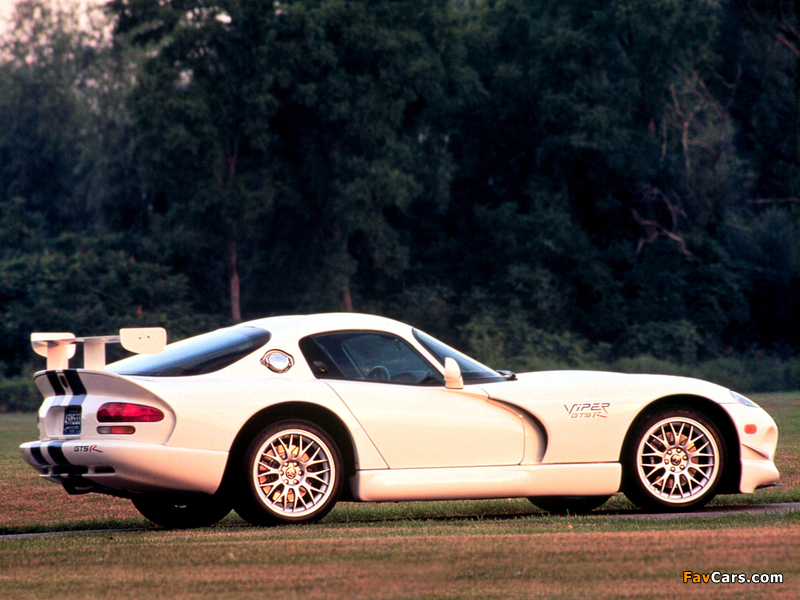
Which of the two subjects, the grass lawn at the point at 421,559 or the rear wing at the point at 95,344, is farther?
the rear wing at the point at 95,344

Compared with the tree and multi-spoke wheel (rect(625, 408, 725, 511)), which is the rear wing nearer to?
multi-spoke wheel (rect(625, 408, 725, 511))

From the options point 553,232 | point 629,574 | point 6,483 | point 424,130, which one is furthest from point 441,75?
point 629,574

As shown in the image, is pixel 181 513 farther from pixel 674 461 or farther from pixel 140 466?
pixel 674 461

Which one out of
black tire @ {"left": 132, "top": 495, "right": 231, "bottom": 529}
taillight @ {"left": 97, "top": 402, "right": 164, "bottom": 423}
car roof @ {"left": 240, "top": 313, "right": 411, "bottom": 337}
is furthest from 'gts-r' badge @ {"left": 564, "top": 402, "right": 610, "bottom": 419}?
taillight @ {"left": 97, "top": 402, "right": 164, "bottom": 423}

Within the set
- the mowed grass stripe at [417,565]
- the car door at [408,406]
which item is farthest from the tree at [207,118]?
the mowed grass stripe at [417,565]

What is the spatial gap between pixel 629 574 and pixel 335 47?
39.2m

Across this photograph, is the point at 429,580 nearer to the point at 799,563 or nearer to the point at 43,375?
the point at 799,563

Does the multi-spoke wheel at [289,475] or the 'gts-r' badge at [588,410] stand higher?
the 'gts-r' badge at [588,410]

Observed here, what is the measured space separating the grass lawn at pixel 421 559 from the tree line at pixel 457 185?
35.6 meters

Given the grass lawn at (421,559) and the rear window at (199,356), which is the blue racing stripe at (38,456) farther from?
the rear window at (199,356)

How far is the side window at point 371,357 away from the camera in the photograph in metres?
8.39

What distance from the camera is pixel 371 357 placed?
28.1 feet

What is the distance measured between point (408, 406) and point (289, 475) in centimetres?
95

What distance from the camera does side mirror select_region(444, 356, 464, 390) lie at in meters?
8.30
